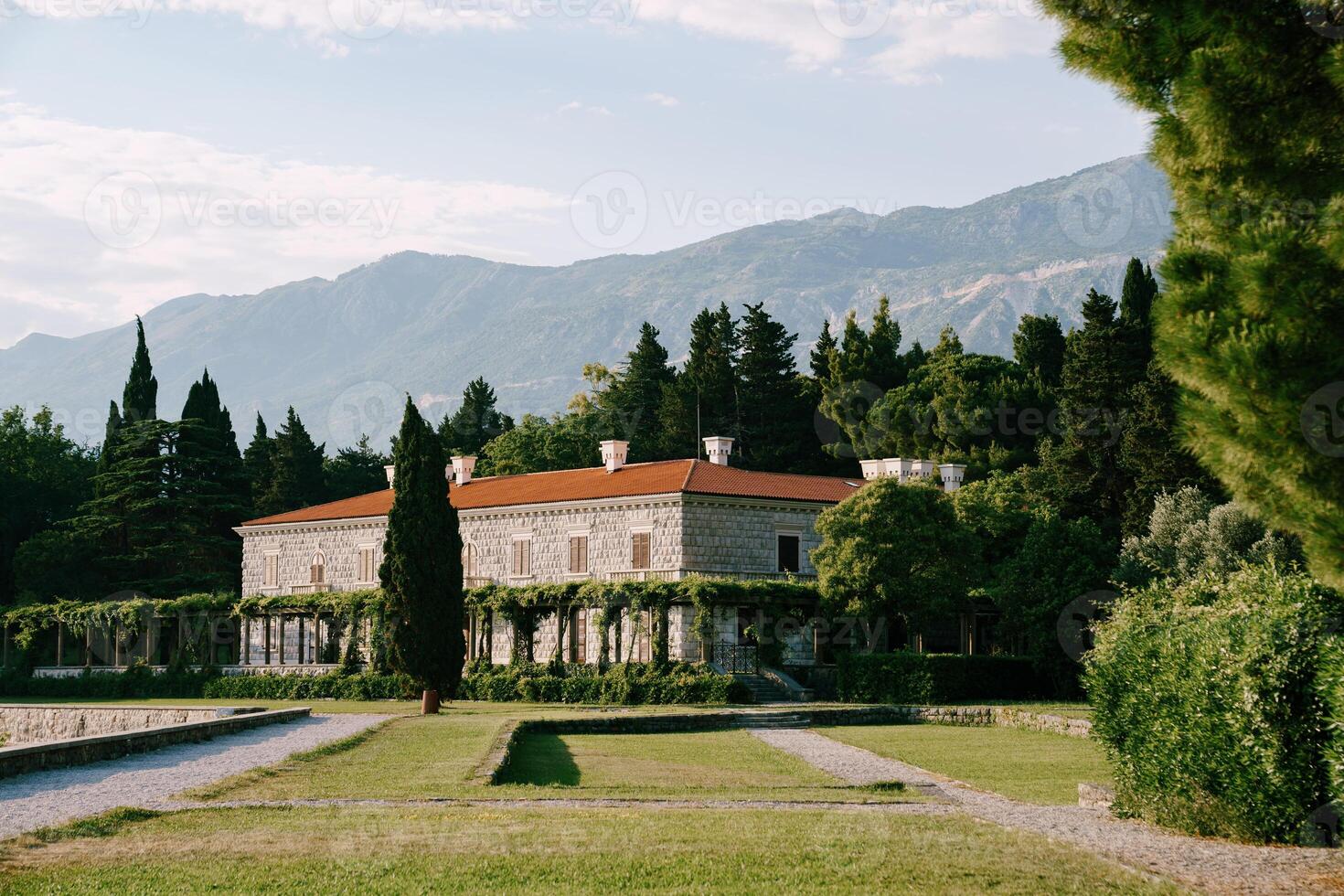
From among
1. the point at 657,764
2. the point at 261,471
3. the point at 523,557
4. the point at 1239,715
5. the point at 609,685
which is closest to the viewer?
the point at 1239,715

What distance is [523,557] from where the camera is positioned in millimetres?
49969

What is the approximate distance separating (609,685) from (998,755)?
58.5 feet

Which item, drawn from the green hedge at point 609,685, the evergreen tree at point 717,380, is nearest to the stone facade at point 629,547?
the green hedge at point 609,685

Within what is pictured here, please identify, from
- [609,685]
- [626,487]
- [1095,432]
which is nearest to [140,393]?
[626,487]

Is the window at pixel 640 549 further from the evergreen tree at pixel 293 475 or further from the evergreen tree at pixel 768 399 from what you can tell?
the evergreen tree at pixel 293 475

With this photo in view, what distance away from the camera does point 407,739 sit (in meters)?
24.3

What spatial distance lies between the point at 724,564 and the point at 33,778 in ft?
99.6

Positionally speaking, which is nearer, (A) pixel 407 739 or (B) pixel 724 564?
(A) pixel 407 739

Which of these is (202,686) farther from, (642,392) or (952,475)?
(642,392)

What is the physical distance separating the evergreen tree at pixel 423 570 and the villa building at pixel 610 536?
6274mm

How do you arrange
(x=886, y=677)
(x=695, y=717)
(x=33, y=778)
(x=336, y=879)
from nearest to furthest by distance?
(x=336, y=879)
(x=33, y=778)
(x=695, y=717)
(x=886, y=677)

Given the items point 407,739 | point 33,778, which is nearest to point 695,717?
point 407,739

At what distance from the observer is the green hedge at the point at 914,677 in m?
39.8

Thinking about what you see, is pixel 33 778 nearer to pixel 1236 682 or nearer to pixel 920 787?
pixel 920 787
